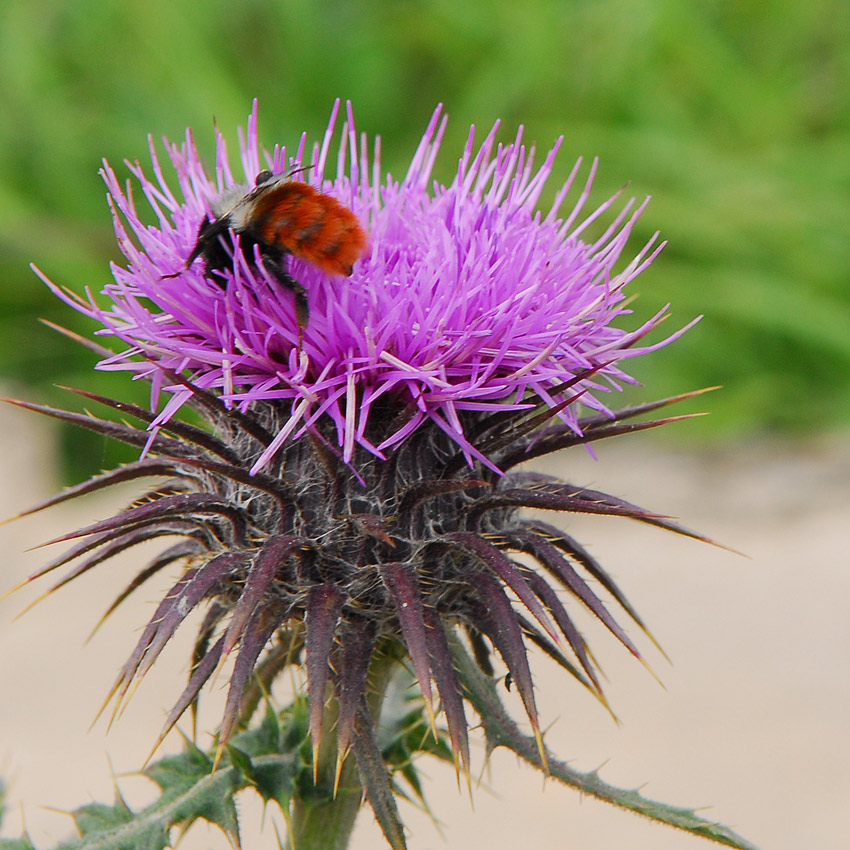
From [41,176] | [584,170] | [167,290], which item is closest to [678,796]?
[167,290]

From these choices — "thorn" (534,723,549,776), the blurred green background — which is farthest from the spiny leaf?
the blurred green background

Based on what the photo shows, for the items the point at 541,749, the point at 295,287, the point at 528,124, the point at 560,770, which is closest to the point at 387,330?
the point at 295,287

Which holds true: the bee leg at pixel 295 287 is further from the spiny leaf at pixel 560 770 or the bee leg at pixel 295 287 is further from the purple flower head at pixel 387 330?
the spiny leaf at pixel 560 770

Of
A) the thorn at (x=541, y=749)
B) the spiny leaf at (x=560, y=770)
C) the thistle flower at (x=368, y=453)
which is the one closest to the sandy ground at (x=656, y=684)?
the spiny leaf at (x=560, y=770)

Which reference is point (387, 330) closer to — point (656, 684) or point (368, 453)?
point (368, 453)

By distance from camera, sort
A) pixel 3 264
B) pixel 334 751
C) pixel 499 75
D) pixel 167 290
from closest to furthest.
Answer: pixel 167 290
pixel 334 751
pixel 3 264
pixel 499 75

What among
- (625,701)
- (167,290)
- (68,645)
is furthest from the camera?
(68,645)

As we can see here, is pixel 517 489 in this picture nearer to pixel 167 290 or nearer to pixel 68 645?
pixel 167 290
